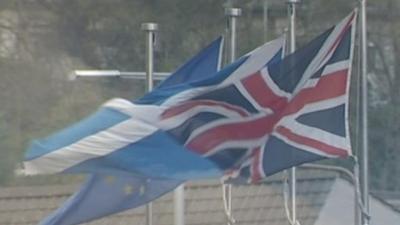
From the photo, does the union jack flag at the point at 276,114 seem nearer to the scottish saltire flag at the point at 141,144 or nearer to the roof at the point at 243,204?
the scottish saltire flag at the point at 141,144

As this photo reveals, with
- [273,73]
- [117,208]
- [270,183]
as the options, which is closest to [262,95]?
[273,73]

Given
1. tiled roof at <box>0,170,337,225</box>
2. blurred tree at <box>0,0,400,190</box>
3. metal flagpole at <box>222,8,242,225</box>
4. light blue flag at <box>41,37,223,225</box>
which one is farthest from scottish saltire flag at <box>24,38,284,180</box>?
blurred tree at <box>0,0,400,190</box>

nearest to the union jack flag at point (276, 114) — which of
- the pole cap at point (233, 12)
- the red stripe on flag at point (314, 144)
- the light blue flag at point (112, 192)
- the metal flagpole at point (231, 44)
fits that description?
the red stripe on flag at point (314, 144)

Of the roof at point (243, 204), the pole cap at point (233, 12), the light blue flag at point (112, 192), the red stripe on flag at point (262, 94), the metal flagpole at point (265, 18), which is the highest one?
the pole cap at point (233, 12)

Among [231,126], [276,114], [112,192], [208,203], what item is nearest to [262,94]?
[276,114]

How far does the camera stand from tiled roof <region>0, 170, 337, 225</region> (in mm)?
12000

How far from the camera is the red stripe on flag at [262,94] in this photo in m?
9.13

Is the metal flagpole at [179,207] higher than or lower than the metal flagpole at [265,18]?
lower

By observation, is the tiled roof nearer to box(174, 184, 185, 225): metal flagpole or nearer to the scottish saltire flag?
box(174, 184, 185, 225): metal flagpole

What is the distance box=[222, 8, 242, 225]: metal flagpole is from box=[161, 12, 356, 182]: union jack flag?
1401 millimetres

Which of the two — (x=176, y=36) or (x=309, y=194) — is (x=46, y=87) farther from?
(x=309, y=194)

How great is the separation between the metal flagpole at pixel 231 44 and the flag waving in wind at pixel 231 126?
1.40 m

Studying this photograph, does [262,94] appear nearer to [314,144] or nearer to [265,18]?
[314,144]

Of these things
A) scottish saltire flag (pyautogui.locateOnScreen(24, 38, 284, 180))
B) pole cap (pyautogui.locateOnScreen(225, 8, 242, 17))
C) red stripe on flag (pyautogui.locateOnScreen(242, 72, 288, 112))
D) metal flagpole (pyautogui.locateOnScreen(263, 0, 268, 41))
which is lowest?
scottish saltire flag (pyautogui.locateOnScreen(24, 38, 284, 180))
